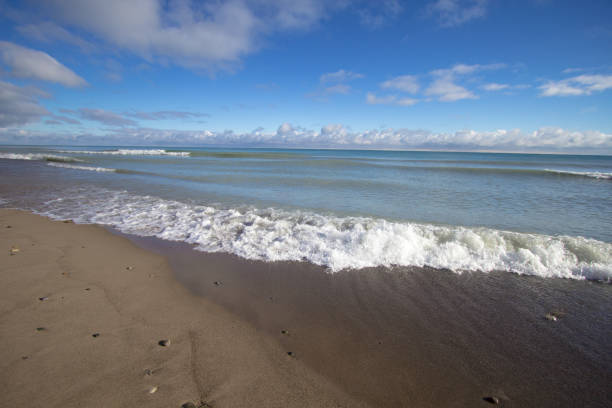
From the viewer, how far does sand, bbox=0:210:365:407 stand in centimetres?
247

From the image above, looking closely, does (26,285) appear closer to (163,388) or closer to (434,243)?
(163,388)

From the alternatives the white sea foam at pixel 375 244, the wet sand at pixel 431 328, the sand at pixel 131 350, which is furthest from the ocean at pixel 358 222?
the sand at pixel 131 350

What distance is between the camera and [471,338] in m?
3.38

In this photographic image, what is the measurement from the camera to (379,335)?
11.1 feet

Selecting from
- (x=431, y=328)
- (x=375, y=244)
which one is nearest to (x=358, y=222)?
(x=375, y=244)

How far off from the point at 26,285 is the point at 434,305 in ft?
21.5

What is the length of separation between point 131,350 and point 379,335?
2913mm

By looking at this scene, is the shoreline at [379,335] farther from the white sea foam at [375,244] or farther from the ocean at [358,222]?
the ocean at [358,222]

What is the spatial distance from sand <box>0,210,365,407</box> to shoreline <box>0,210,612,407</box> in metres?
0.02

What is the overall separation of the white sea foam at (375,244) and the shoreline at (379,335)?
373mm

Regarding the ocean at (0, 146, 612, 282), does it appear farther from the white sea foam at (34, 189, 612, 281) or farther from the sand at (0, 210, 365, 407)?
the sand at (0, 210, 365, 407)

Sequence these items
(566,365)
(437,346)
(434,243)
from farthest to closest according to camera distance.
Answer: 1. (434,243)
2. (437,346)
3. (566,365)

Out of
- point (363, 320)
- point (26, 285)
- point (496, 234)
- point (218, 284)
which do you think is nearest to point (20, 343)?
point (26, 285)

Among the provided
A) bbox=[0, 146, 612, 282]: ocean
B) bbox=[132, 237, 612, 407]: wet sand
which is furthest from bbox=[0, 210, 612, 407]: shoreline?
bbox=[0, 146, 612, 282]: ocean
